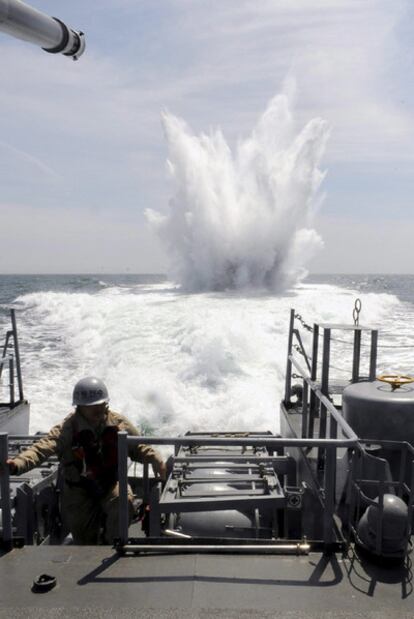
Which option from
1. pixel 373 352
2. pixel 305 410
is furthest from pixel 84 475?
pixel 373 352

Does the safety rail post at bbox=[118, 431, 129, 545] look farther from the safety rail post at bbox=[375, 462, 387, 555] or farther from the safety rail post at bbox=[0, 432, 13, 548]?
the safety rail post at bbox=[375, 462, 387, 555]

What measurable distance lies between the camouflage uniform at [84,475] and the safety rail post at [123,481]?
522mm

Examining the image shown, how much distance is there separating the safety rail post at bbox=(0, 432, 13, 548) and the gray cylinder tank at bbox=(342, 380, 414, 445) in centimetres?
319

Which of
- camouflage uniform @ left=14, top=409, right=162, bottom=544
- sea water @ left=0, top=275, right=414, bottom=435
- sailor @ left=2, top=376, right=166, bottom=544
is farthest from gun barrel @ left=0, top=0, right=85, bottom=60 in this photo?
sea water @ left=0, top=275, right=414, bottom=435

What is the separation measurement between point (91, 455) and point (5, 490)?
2.65 feet

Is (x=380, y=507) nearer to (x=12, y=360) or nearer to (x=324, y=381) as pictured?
(x=324, y=381)

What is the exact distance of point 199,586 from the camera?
3.80m

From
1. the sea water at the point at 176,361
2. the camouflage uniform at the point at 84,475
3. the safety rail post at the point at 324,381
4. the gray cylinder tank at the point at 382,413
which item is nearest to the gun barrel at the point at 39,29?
the camouflage uniform at the point at 84,475

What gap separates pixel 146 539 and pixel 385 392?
264cm

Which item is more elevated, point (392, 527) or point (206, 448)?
point (392, 527)

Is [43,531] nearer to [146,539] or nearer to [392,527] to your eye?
[146,539]

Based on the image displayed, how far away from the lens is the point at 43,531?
19.0 feet

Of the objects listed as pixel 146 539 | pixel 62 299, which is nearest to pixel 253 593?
pixel 146 539

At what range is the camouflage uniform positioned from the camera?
481cm
